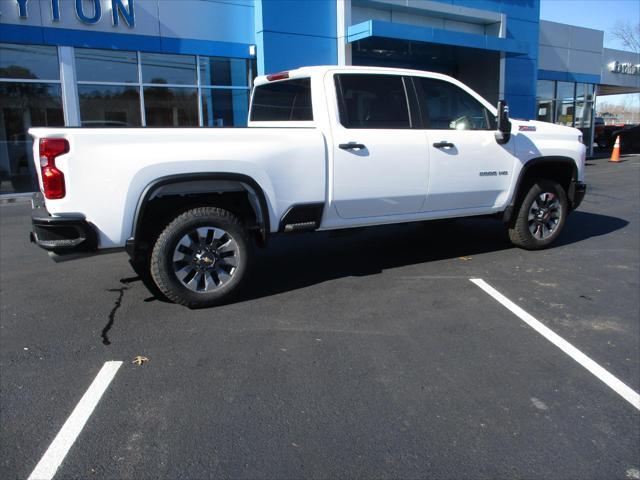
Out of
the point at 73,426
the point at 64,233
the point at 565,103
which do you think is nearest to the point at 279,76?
the point at 64,233

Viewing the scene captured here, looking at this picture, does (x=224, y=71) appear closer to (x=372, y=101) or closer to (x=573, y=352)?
(x=372, y=101)

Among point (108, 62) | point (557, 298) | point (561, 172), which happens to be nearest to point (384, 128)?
point (557, 298)

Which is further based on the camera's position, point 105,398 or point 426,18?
point 426,18

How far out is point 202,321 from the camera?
448 cm

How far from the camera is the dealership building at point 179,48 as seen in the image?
12.7 meters

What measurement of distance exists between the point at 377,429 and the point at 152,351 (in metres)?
1.81

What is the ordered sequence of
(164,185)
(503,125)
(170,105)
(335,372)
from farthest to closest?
(170,105) → (503,125) → (164,185) → (335,372)

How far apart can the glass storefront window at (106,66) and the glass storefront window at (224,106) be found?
1.94 m

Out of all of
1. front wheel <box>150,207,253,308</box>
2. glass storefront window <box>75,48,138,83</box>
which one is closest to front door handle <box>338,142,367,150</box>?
front wheel <box>150,207,253,308</box>

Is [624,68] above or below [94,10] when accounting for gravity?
above

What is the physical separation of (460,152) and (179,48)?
34.1 ft

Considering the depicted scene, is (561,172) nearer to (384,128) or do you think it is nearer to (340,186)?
(384,128)

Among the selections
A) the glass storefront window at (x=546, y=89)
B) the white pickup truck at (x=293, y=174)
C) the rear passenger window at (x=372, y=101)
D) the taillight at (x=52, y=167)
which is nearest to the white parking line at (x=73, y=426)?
the white pickup truck at (x=293, y=174)

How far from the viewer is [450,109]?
5.85 metres
